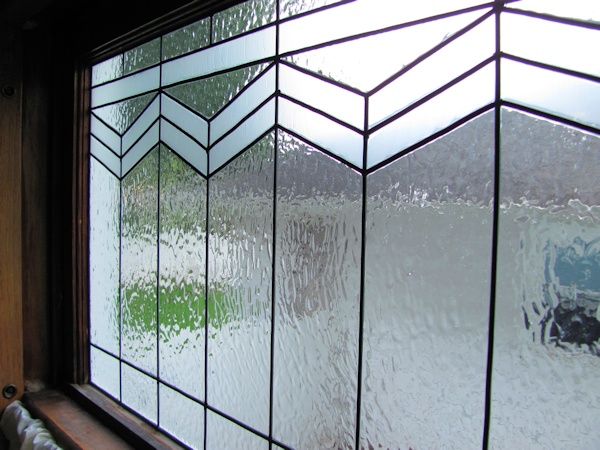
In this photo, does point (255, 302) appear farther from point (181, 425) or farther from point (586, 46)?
point (586, 46)

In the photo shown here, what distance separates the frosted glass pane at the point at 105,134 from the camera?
1048mm

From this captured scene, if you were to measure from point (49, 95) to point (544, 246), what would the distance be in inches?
47.8

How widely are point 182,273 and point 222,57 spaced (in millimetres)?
396

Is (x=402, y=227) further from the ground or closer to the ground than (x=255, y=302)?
further from the ground

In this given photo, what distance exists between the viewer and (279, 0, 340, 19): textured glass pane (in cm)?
63

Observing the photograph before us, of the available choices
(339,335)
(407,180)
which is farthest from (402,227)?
(339,335)

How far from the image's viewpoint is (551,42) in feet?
1.42

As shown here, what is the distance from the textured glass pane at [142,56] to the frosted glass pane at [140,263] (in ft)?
0.63

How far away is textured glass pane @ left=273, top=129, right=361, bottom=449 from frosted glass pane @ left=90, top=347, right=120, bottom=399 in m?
A: 0.55

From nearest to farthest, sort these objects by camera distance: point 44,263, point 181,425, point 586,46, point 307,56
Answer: point 586,46
point 307,56
point 181,425
point 44,263

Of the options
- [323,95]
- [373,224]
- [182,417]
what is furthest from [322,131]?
[182,417]

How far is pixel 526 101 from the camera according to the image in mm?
449

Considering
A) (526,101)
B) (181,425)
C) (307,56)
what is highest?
(307,56)

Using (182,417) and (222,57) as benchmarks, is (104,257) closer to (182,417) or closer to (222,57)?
(182,417)
